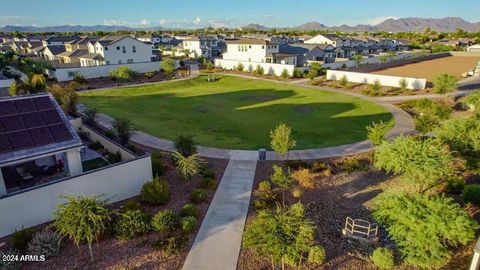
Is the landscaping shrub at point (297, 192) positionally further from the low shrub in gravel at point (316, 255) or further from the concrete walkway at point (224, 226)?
the low shrub in gravel at point (316, 255)

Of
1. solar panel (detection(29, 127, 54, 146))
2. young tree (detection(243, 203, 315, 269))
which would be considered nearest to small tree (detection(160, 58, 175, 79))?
solar panel (detection(29, 127, 54, 146))

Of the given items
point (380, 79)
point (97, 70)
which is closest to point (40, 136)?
point (97, 70)

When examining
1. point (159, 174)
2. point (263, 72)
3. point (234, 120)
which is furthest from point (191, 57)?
point (159, 174)

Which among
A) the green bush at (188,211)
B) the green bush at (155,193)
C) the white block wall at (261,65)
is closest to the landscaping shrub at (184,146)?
the green bush at (155,193)

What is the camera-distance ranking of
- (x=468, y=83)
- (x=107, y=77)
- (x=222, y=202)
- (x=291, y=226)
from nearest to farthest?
(x=291, y=226)
(x=222, y=202)
(x=468, y=83)
(x=107, y=77)

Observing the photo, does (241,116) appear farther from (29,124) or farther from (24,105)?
(29,124)

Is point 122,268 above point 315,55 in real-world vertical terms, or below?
below

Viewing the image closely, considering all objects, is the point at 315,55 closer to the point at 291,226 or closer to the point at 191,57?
the point at 191,57
